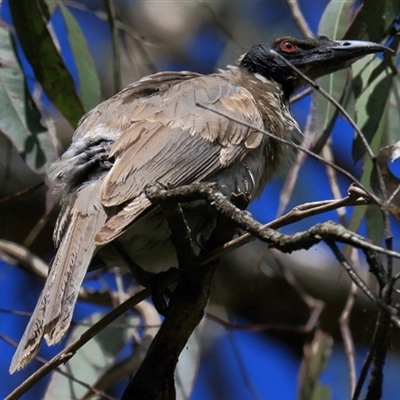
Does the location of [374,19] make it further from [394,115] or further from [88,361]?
[88,361]

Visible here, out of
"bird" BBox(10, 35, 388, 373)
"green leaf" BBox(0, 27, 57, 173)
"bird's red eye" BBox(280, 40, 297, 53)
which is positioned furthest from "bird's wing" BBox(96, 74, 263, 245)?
"bird's red eye" BBox(280, 40, 297, 53)

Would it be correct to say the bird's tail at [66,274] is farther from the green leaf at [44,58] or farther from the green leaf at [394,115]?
the green leaf at [394,115]

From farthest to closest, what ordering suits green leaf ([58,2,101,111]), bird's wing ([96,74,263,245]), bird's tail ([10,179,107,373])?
green leaf ([58,2,101,111]), bird's wing ([96,74,263,245]), bird's tail ([10,179,107,373])

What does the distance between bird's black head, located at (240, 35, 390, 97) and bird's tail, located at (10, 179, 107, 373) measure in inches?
50.5

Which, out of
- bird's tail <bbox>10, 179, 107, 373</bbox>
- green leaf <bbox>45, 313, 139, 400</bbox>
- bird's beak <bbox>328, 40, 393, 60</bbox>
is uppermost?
bird's beak <bbox>328, 40, 393, 60</bbox>

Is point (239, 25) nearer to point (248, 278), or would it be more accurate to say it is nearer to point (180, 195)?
point (248, 278)

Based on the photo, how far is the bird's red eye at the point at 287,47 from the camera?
13.2ft

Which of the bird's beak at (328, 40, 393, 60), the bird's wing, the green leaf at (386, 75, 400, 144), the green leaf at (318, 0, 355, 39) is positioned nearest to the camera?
the bird's wing

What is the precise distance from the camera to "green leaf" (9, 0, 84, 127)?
3.58 meters

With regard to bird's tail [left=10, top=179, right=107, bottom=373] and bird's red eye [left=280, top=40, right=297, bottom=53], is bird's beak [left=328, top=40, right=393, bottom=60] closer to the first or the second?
bird's red eye [left=280, top=40, right=297, bottom=53]

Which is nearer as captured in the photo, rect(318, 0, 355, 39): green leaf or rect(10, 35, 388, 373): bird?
rect(10, 35, 388, 373): bird

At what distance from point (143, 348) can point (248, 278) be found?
1.56 metres

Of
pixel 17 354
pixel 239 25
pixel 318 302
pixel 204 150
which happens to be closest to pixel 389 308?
pixel 17 354

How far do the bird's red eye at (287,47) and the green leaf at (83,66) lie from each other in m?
0.89
